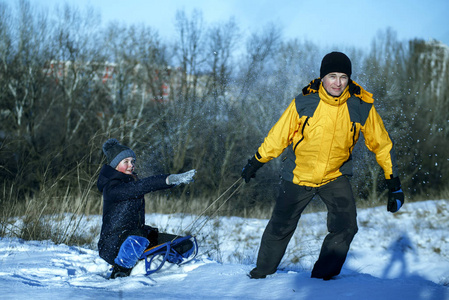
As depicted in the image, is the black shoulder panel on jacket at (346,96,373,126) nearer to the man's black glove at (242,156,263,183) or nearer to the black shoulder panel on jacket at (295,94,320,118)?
the black shoulder panel on jacket at (295,94,320,118)

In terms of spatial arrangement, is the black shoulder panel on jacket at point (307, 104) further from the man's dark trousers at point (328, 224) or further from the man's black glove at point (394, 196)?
the man's black glove at point (394, 196)

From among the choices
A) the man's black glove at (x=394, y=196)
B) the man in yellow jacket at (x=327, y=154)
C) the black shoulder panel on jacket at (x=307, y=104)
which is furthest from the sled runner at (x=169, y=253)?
the man's black glove at (x=394, y=196)

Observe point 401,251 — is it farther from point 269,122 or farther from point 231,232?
point 269,122

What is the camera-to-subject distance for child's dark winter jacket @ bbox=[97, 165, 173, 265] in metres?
3.38

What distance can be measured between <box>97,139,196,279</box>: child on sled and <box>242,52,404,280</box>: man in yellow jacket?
74 centimetres

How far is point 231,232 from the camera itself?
24.0 feet

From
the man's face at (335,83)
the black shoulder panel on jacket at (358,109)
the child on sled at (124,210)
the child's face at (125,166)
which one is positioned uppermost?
the man's face at (335,83)

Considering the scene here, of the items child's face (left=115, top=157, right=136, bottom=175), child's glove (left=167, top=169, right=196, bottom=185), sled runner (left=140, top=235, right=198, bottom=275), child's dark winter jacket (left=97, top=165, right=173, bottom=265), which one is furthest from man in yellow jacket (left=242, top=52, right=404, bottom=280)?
child's face (left=115, top=157, right=136, bottom=175)

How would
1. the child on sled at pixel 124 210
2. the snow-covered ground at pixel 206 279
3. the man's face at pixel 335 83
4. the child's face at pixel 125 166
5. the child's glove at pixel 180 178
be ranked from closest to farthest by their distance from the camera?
the snow-covered ground at pixel 206 279
the man's face at pixel 335 83
the child's glove at pixel 180 178
the child on sled at pixel 124 210
the child's face at pixel 125 166

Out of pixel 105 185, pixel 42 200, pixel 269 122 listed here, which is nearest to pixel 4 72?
pixel 269 122

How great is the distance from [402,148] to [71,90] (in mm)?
20501

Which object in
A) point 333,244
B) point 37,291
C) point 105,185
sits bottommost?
point 37,291

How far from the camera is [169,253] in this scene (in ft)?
11.4

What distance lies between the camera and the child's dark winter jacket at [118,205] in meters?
3.38
